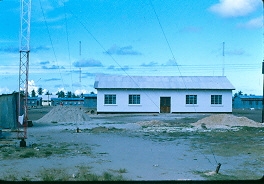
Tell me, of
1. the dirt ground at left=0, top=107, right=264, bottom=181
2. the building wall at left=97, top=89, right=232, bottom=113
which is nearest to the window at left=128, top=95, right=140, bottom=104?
the building wall at left=97, top=89, right=232, bottom=113

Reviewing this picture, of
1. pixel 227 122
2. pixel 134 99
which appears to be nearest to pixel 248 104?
pixel 134 99

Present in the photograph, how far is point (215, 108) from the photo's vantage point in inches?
1628

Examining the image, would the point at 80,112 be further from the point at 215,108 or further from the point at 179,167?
the point at 179,167

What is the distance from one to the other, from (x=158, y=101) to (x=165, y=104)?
3.10 ft

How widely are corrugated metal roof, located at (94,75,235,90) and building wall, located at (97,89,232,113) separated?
505mm

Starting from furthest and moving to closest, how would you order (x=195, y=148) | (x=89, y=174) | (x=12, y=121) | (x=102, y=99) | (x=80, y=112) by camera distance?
(x=102, y=99) < (x=80, y=112) < (x=12, y=121) < (x=195, y=148) < (x=89, y=174)

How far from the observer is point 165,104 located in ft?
135

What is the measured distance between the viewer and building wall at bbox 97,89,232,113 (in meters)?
40.2

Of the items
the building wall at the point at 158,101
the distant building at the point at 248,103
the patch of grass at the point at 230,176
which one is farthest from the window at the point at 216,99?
the distant building at the point at 248,103

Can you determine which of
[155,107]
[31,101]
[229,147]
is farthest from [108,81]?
[31,101]

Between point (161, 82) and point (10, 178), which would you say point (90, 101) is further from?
point (10, 178)

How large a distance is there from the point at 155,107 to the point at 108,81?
6.49 metres

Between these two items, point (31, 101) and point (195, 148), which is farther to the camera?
point (31, 101)

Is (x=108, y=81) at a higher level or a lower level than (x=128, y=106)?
higher
